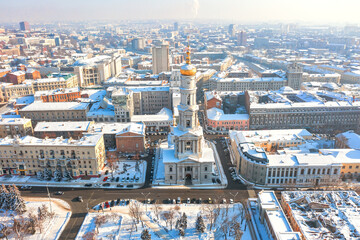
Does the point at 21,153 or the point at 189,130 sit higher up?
the point at 189,130

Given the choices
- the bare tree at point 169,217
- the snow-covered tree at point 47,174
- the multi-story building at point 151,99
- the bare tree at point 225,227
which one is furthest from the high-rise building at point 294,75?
the snow-covered tree at point 47,174

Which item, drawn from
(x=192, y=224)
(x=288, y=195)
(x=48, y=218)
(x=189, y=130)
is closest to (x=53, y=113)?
(x=48, y=218)

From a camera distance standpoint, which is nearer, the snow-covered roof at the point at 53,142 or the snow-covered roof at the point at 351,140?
the snow-covered roof at the point at 53,142

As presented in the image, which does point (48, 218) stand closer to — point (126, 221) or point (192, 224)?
point (126, 221)

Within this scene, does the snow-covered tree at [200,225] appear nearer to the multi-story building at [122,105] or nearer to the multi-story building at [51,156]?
the multi-story building at [51,156]

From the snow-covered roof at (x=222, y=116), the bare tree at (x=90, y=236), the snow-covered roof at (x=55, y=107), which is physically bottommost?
the bare tree at (x=90, y=236)

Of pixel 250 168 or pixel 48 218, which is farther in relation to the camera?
pixel 250 168

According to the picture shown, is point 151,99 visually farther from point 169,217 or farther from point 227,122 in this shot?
point 169,217

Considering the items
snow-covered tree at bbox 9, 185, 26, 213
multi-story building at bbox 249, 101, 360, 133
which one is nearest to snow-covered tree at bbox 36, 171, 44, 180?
snow-covered tree at bbox 9, 185, 26, 213
